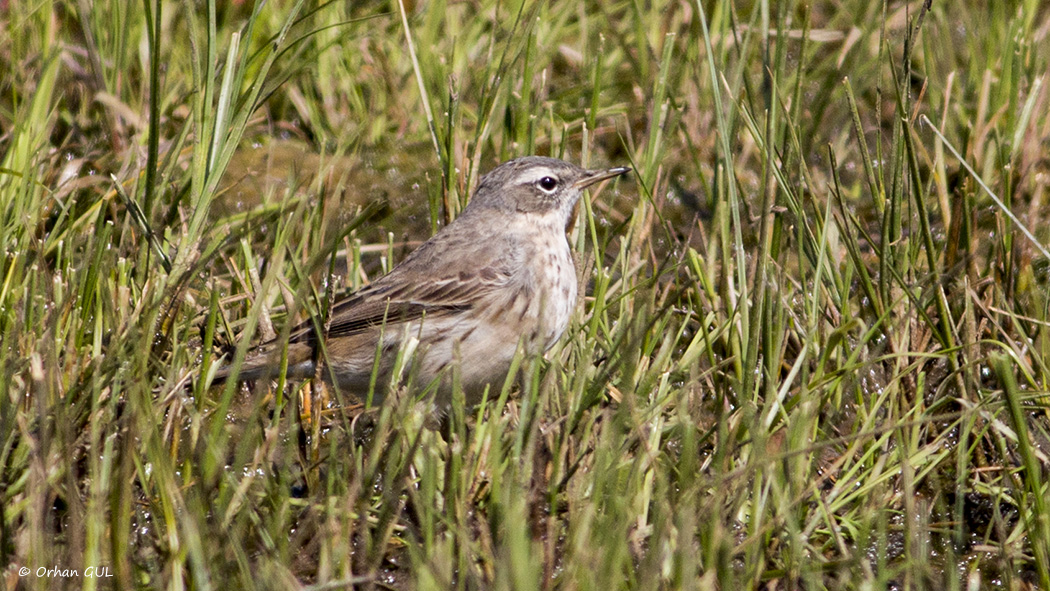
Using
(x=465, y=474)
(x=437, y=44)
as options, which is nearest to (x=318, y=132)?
(x=437, y=44)

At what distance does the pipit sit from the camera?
15.7ft

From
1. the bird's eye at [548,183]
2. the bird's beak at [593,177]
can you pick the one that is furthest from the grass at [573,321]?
the bird's eye at [548,183]

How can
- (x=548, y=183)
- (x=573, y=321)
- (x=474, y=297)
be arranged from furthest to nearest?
(x=548, y=183) → (x=474, y=297) → (x=573, y=321)

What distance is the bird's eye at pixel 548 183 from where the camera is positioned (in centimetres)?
525

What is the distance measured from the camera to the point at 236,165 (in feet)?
21.5

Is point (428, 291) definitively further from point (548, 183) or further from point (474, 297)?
point (548, 183)

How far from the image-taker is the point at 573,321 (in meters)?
4.89

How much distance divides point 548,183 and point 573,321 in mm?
700

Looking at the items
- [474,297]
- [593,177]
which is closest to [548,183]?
[593,177]

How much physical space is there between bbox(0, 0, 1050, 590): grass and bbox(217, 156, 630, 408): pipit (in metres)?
0.15

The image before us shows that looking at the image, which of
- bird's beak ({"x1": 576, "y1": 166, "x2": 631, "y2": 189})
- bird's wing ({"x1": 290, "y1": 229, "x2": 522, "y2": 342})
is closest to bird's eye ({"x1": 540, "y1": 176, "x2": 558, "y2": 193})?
bird's beak ({"x1": 576, "y1": 166, "x2": 631, "y2": 189})

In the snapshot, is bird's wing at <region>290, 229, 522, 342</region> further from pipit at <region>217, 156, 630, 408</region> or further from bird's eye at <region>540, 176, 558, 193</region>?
bird's eye at <region>540, 176, 558, 193</region>

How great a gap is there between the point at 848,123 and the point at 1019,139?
101cm

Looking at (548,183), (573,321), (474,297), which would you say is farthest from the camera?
(548,183)
